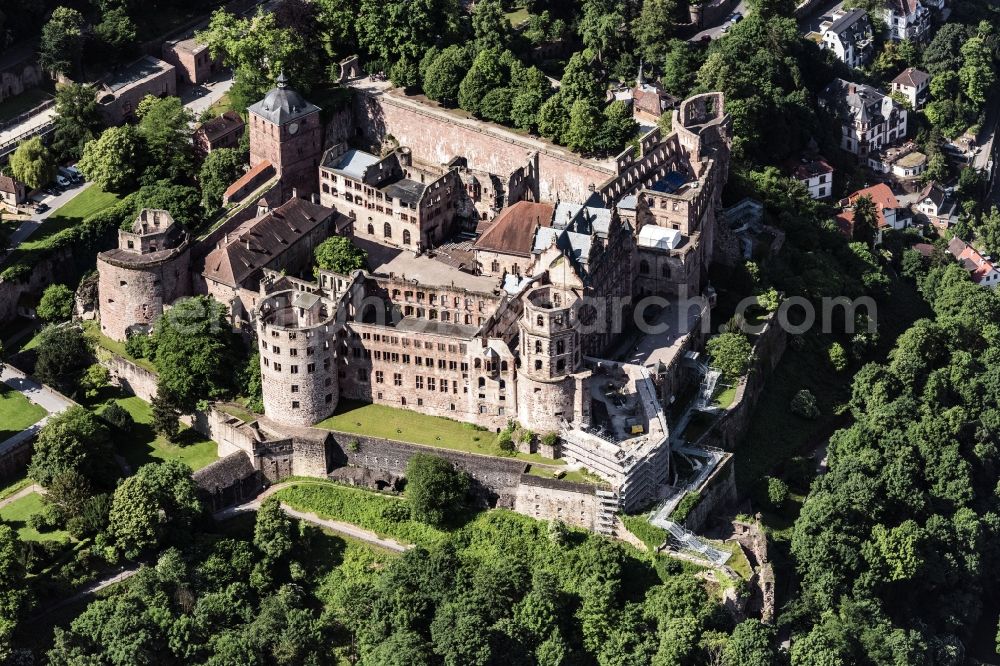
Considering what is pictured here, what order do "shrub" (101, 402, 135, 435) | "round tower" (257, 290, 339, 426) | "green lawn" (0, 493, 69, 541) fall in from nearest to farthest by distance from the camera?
"green lawn" (0, 493, 69, 541) < "round tower" (257, 290, 339, 426) < "shrub" (101, 402, 135, 435)

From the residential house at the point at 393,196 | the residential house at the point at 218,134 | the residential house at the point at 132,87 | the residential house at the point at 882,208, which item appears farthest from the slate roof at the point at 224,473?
the residential house at the point at 882,208

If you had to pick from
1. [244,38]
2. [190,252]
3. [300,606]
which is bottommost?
[300,606]

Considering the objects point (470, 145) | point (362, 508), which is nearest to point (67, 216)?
point (470, 145)

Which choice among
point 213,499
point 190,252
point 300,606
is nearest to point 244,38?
point 190,252

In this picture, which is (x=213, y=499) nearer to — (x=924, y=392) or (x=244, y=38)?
(x=244, y=38)

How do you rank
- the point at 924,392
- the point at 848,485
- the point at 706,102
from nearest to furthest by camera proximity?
the point at 848,485
the point at 924,392
the point at 706,102

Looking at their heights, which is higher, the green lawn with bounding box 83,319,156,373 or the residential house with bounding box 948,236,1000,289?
the green lawn with bounding box 83,319,156,373

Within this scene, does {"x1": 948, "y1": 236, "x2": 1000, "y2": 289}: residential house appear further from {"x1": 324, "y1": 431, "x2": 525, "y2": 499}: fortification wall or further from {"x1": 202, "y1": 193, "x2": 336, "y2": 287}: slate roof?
{"x1": 324, "y1": 431, "x2": 525, "y2": 499}: fortification wall

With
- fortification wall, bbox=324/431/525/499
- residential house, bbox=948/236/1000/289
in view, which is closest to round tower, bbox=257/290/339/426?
fortification wall, bbox=324/431/525/499
